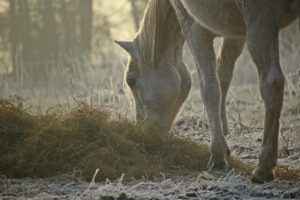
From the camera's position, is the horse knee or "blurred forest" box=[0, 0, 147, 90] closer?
the horse knee

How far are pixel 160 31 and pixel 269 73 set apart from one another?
8.07 feet

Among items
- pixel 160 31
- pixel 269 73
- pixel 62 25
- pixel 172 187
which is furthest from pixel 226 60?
pixel 62 25

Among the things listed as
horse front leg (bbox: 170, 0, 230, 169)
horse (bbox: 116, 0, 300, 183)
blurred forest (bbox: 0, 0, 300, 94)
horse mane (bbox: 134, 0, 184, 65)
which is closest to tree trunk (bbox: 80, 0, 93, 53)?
blurred forest (bbox: 0, 0, 300, 94)

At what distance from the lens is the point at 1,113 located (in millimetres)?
6230

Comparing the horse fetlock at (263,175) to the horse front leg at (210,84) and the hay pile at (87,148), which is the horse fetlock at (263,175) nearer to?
the hay pile at (87,148)

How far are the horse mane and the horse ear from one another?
17 centimetres

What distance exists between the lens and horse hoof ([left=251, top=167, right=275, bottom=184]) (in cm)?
472

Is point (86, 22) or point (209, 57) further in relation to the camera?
point (86, 22)

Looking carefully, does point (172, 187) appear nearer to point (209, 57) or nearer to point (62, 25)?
point (209, 57)

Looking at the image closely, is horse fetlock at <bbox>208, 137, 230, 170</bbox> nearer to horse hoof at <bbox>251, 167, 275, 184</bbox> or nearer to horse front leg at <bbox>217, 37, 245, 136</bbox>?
horse hoof at <bbox>251, 167, 275, 184</bbox>

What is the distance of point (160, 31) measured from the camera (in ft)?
22.6

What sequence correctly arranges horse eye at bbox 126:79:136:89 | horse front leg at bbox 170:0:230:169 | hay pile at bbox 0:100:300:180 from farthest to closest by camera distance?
horse eye at bbox 126:79:136:89, horse front leg at bbox 170:0:230:169, hay pile at bbox 0:100:300:180

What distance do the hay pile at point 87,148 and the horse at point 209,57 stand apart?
0.32 meters

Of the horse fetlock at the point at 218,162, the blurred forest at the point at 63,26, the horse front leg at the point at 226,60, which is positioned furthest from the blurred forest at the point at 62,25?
the horse fetlock at the point at 218,162
